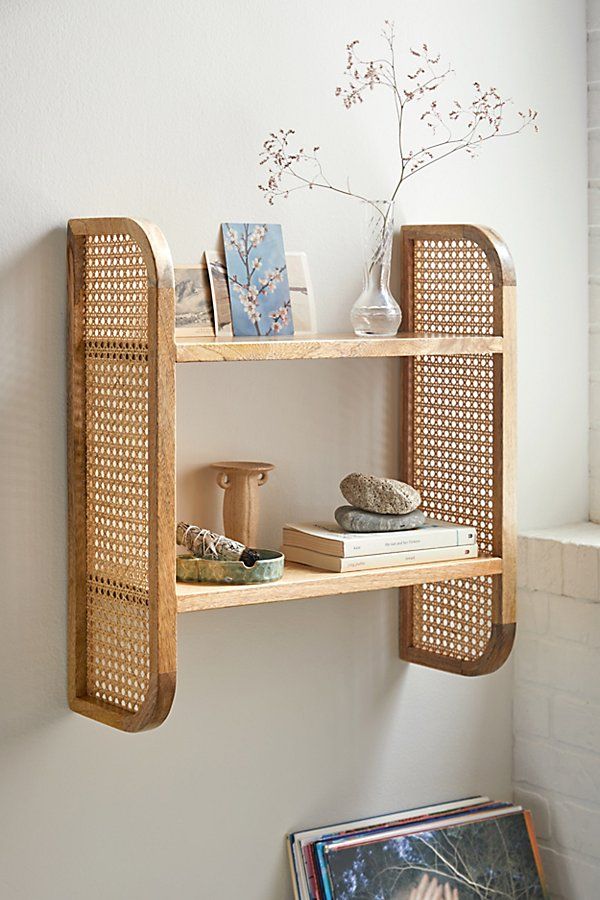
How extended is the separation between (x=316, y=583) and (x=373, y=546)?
0.13 meters

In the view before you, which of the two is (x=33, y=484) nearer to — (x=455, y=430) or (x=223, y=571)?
(x=223, y=571)

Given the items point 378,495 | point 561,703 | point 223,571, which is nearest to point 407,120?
point 378,495

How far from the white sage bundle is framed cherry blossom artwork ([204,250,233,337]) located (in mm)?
308

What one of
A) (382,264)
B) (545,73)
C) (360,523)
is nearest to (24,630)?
(360,523)

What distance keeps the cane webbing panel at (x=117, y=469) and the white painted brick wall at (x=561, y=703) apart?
846 millimetres

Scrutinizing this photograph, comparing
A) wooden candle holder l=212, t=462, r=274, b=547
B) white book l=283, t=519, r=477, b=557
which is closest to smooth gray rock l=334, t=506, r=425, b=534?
white book l=283, t=519, r=477, b=557

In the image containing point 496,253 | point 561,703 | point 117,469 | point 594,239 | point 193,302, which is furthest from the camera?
point 594,239

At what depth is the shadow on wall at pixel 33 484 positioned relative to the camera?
1800 mm

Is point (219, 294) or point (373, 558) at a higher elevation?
point (219, 294)

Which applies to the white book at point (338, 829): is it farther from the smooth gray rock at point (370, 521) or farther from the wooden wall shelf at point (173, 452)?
the smooth gray rock at point (370, 521)

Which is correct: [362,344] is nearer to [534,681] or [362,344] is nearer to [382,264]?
[382,264]

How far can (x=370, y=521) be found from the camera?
1.97m

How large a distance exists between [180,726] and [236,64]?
1041 millimetres

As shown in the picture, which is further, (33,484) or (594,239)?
(594,239)
